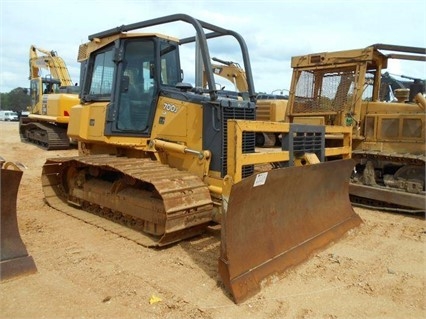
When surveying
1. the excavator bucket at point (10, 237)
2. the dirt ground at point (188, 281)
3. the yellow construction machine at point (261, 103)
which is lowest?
the dirt ground at point (188, 281)

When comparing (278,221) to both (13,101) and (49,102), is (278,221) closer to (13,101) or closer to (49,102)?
(49,102)

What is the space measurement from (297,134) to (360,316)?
7.84 ft

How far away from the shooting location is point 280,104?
835 centimetres

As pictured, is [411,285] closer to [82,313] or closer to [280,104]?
[82,313]

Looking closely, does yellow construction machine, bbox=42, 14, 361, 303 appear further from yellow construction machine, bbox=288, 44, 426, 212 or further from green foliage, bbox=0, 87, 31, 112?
green foliage, bbox=0, 87, 31, 112

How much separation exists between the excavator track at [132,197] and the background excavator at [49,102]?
24.6 ft

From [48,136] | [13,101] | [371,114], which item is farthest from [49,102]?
[13,101]

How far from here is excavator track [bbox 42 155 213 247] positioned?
4148 mm

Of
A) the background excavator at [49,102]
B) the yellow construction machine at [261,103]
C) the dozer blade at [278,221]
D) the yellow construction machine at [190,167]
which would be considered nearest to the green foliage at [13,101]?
the background excavator at [49,102]

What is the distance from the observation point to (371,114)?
7.03m

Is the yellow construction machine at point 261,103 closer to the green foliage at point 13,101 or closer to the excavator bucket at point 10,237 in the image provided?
the excavator bucket at point 10,237

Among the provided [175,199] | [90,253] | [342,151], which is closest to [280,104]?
[342,151]

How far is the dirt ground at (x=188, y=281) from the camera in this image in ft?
9.84

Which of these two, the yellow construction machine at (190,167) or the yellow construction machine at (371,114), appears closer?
A: the yellow construction machine at (190,167)
